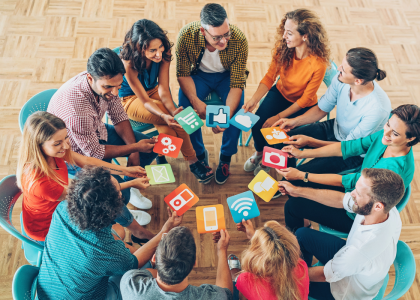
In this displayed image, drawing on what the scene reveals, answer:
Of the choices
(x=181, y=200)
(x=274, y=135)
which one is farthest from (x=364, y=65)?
(x=181, y=200)

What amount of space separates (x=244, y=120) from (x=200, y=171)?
0.65 meters

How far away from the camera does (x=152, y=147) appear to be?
2.71 metres

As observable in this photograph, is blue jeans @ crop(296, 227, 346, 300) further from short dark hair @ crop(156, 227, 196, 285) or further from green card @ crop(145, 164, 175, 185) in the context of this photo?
green card @ crop(145, 164, 175, 185)

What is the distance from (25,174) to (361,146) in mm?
2255

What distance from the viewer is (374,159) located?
2.30 m

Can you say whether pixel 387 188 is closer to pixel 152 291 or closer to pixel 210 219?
pixel 210 219

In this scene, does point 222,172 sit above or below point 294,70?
below

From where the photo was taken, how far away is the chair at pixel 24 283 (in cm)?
170

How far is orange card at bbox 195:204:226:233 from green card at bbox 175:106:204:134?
0.67m

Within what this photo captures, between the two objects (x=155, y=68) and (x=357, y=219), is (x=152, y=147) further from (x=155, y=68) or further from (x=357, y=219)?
(x=357, y=219)

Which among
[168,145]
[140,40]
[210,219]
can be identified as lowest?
[210,219]

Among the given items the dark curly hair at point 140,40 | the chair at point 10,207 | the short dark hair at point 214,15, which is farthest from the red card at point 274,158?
the chair at point 10,207

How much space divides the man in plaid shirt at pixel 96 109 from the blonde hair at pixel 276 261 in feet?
3.54

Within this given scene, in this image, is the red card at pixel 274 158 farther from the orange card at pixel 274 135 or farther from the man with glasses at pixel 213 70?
the man with glasses at pixel 213 70
